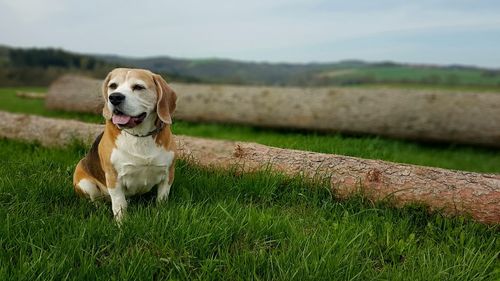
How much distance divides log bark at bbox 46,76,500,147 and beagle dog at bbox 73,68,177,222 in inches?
264

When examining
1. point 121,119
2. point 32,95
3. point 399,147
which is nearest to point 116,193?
point 121,119

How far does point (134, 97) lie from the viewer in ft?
11.6

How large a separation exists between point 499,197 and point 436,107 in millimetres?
7145

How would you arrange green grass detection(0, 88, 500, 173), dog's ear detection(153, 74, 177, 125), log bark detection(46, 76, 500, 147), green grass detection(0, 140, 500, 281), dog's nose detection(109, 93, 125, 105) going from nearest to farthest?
green grass detection(0, 140, 500, 281) < dog's nose detection(109, 93, 125, 105) < dog's ear detection(153, 74, 177, 125) < green grass detection(0, 88, 500, 173) < log bark detection(46, 76, 500, 147)

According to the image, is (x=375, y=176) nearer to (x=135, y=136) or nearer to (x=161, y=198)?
(x=161, y=198)

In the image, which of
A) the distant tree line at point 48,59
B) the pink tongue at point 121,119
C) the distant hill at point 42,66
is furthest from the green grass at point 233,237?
the distant tree line at point 48,59

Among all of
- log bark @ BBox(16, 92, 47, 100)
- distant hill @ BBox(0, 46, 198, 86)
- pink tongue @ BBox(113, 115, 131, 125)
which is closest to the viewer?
pink tongue @ BBox(113, 115, 131, 125)

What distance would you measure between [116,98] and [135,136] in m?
0.39

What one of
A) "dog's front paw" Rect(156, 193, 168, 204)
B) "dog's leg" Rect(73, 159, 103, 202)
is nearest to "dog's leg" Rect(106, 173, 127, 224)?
"dog's front paw" Rect(156, 193, 168, 204)

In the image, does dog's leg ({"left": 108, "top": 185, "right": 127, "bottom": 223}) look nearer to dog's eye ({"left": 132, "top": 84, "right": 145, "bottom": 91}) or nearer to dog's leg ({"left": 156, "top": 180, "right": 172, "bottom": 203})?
dog's leg ({"left": 156, "top": 180, "right": 172, "bottom": 203})

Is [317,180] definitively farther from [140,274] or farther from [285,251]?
[140,274]

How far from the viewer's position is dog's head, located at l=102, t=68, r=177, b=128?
3.50m

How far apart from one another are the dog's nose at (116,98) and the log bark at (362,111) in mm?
7020

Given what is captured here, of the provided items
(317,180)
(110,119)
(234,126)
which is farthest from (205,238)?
(234,126)
